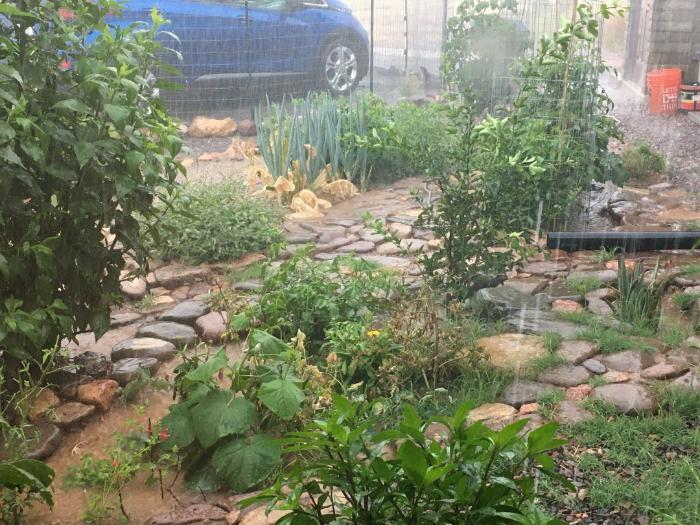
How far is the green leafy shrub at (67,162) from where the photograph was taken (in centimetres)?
263

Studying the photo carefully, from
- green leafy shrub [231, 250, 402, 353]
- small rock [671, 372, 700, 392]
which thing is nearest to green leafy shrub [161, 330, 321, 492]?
green leafy shrub [231, 250, 402, 353]

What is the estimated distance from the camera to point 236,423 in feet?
8.18

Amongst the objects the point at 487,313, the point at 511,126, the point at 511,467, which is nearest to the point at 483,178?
the point at 511,126

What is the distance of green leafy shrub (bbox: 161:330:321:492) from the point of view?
2447mm

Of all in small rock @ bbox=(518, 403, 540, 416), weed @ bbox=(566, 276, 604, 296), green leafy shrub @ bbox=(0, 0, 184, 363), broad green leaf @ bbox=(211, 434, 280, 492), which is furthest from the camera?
weed @ bbox=(566, 276, 604, 296)

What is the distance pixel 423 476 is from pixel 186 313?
2.30 m

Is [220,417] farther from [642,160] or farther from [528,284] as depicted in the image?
[642,160]

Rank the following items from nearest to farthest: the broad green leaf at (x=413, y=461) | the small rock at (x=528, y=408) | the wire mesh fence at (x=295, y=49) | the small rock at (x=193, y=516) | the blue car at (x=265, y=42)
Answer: the broad green leaf at (x=413, y=461) → the small rock at (x=193, y=516) → the small rock at (x=528, y=408) → the wire mesh fence at (x=295, y=49) → the blue car at (x=265, y=42)

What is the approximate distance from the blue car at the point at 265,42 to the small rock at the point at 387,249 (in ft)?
→ 5.63

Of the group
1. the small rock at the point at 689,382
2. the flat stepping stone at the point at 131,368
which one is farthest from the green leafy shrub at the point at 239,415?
the small rock at the point at 689,382

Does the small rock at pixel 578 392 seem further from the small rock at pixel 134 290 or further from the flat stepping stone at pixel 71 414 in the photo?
the small rock at pixel 134 290

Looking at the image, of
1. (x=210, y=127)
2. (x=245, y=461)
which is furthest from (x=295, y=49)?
(x=245, y=461)

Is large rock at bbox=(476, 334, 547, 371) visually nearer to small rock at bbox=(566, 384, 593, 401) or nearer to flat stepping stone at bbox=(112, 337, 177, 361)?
small rock at bbox=(566, 384, 593, 401)

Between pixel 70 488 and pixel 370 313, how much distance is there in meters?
1.23
